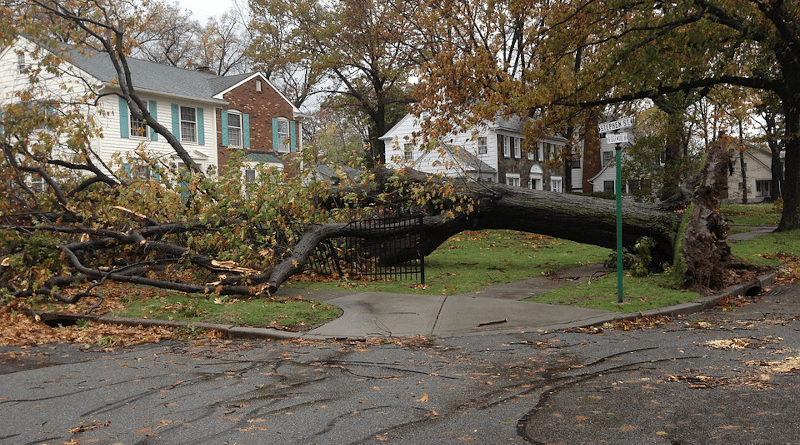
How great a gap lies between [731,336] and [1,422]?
22.7ft

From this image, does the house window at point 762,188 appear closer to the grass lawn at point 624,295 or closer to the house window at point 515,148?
the house window at point 515,148

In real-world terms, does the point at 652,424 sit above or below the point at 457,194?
below

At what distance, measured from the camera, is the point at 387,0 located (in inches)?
1164

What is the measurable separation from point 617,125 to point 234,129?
81.2ft

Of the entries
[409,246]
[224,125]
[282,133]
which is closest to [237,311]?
[409,246]

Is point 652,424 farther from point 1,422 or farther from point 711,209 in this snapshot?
point 711,209

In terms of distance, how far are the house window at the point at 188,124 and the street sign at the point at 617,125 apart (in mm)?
22839

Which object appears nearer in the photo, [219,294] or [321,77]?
[219,294]

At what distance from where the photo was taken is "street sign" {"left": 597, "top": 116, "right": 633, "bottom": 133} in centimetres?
859

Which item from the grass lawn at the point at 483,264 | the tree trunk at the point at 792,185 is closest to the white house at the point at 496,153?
the grass lawn at the point at 483,264

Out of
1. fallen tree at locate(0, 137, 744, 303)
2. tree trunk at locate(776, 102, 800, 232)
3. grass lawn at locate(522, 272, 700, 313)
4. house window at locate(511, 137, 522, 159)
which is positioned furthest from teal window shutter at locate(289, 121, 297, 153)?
grass lawn at locate(522, 272, 700, 313)

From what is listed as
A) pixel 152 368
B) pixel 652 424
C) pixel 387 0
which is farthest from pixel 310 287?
pixel 387 0

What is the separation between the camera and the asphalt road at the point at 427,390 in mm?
4117

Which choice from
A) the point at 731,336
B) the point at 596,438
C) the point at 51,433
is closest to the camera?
the point at 596,438
